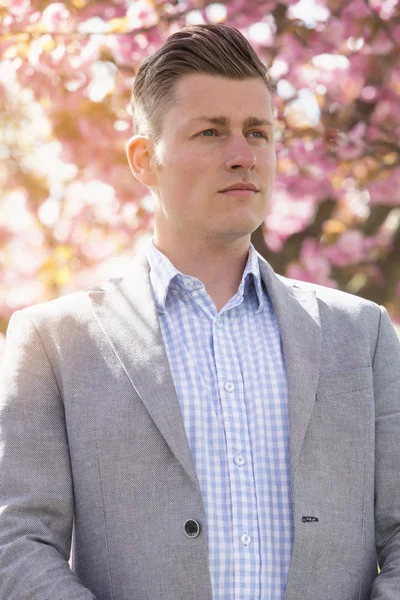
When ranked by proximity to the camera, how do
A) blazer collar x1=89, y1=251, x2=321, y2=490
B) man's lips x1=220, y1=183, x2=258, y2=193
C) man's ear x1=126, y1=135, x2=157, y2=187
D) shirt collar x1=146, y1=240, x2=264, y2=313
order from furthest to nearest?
man's ear x1=126, y1=135, x2=157, y2=187, shirt collar x1=146, y1=240, x2=264, y2=313, man's lips x1=220, y1=183, x2=258, y2=193, blazer collar x1=89, y1=251, x2=321, y2=490

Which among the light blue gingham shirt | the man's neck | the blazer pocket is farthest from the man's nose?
the blazer pocket

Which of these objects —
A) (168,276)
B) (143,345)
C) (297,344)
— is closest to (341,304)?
(297,344)

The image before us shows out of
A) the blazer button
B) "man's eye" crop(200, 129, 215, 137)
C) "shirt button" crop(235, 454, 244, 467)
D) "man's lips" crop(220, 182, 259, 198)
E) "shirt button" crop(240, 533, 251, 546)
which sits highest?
"man's eye" crop(200, 129, 215, 137)

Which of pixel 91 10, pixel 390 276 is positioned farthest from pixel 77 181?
pixel 390 276

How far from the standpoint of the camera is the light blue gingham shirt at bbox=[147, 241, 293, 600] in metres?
2.14

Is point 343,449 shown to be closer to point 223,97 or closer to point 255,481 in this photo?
point 255,481

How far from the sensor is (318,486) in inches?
87.7

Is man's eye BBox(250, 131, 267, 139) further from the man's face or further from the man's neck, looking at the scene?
the man's neck

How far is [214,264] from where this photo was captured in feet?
8.11

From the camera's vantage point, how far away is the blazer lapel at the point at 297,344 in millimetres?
2232

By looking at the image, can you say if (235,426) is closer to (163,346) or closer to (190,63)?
(163,346)

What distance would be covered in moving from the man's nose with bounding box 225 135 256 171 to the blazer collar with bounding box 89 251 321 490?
326mm

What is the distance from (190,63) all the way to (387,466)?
119 centimetres

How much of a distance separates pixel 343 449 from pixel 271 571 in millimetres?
352
